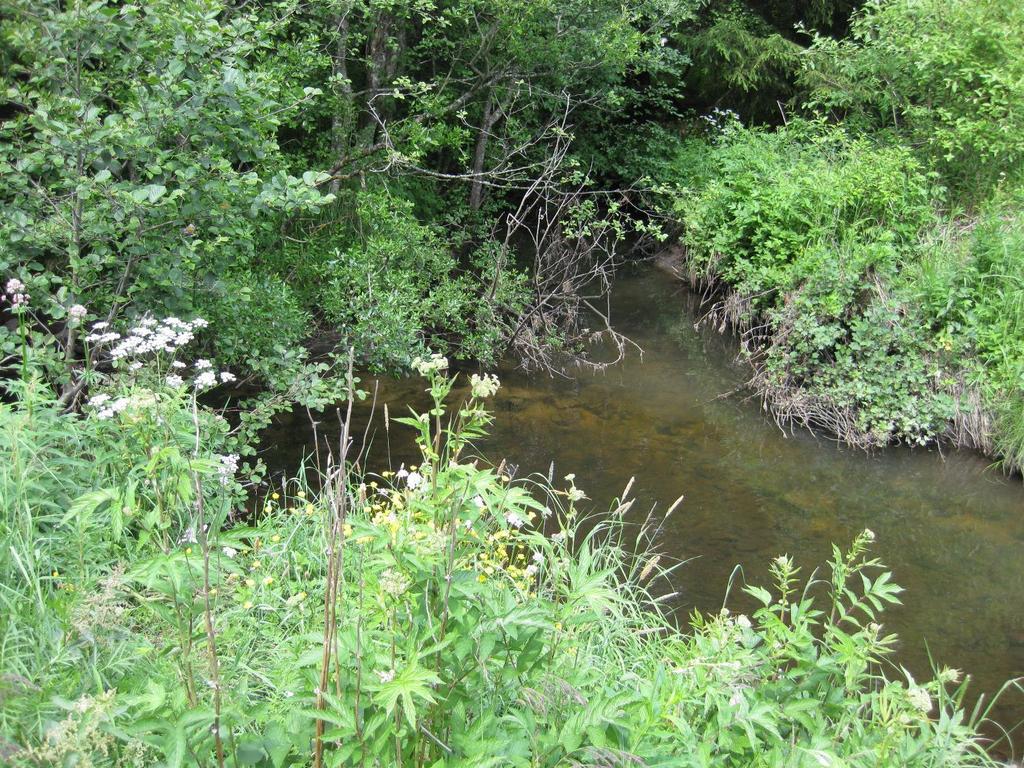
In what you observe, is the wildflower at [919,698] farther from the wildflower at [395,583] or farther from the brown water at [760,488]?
the brown water at [760,488]

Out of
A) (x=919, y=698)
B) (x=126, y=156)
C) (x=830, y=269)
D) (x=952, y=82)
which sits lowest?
(x=830, y=269)

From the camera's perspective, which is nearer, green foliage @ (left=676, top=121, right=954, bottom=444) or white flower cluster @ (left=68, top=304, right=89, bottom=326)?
white flower cluster @ (left=68, top=304, right=89, bottom=326)

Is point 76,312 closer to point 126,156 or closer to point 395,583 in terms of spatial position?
point 126,156

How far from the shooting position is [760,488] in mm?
6789

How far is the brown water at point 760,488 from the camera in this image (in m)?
5.37

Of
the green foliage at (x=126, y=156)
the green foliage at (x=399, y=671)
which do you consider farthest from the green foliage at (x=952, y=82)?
the green foliage at (x=399, y=671)

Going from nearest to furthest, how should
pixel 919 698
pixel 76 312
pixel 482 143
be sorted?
pixel 919 698
pixel 76 312
pixel 482 143

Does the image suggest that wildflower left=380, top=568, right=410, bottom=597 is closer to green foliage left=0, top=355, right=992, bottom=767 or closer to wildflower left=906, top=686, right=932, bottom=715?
green foliage left=0, top=355, right=992, bottom=767

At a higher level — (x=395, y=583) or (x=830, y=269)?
(x=395, y=583)

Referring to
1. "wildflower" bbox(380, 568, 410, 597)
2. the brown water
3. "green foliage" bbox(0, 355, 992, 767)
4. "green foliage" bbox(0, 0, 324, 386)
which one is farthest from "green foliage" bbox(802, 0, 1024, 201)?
"wildflower" bbox(380, 568, 410, 597)

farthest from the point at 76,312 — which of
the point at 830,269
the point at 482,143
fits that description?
the point at 482,143

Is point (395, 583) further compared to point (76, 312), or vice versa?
point (76, 312)

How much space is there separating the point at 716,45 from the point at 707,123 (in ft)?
5.20

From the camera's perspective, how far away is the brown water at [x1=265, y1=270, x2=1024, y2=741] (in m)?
5.37
